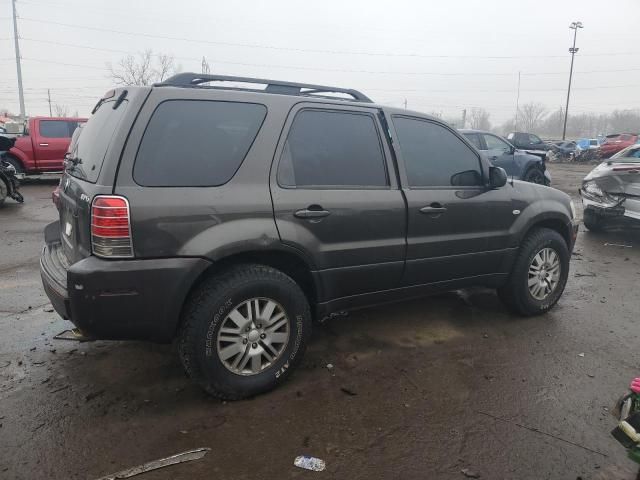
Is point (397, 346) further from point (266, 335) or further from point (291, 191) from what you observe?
point (291, 191)

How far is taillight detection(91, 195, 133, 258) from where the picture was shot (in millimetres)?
2518

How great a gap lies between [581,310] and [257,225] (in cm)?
353

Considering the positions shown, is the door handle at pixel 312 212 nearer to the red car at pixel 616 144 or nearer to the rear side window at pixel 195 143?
the rear side window at pixel 195 143

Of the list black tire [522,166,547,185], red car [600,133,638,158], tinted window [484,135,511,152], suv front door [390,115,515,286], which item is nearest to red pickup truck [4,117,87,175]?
tinted window [484,135,511,152]

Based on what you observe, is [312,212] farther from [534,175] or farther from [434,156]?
[534,175]

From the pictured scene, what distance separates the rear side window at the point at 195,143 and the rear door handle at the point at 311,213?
47cm

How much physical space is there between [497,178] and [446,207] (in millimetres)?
599

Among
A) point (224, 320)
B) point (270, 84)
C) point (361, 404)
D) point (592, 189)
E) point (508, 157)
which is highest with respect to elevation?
point (270, 84)

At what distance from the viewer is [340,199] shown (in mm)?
3188

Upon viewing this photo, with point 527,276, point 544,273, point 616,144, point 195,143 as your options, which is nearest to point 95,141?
point 195,143

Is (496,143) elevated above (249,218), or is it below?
above

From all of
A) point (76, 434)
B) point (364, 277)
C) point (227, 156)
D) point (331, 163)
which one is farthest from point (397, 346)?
point (76, 434)

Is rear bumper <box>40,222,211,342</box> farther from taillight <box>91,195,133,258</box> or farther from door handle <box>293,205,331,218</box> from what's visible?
door handle <box>293,205,331,218</box>

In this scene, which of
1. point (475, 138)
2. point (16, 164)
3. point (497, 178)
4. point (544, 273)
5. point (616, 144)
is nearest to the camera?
point (497, 178)
